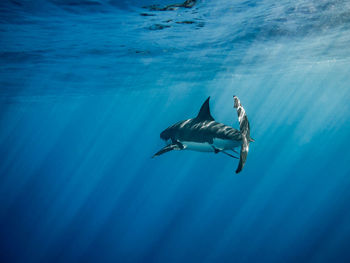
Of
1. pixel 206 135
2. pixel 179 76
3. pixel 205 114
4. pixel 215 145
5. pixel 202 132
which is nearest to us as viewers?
pixel 215 145

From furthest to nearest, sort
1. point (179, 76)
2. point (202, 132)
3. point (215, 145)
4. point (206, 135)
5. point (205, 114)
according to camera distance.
Result: point (179, 76) → point (205, 114) → point (202, 132) → point (206, 135) → point (215, 145)

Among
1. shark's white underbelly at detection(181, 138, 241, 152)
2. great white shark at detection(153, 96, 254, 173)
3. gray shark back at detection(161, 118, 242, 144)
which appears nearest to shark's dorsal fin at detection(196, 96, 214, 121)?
great white shark at detection(153, 96, 254, 173)

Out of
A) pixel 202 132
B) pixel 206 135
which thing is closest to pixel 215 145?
pixel 206 135

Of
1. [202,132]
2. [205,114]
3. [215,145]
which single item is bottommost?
[215,145]

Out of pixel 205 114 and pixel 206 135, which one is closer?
pixel 206 135

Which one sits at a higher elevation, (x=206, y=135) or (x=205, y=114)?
(x=205, y=114)

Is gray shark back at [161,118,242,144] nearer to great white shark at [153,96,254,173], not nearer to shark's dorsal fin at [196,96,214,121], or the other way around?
great white shark at [153,96,254,173]

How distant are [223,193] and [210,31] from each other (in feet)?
69.2

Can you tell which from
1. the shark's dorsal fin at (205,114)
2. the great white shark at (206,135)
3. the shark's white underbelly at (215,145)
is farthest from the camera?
the shark's dorsal fin at (205,114)

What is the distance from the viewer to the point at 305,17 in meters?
13.4

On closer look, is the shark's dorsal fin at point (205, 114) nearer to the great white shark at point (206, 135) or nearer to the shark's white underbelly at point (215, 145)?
the great white shark at point (206, 135)

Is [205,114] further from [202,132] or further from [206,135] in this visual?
[206,135]

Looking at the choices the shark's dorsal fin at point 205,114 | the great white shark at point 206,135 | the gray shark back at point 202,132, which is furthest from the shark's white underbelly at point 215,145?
the shark's dorsal fin at point 205,114

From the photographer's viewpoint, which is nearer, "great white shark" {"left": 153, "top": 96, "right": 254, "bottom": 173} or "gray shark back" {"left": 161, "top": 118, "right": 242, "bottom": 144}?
"great white shark" {"left": 153, "top": 96, "right": 254, "bottom": 173}
